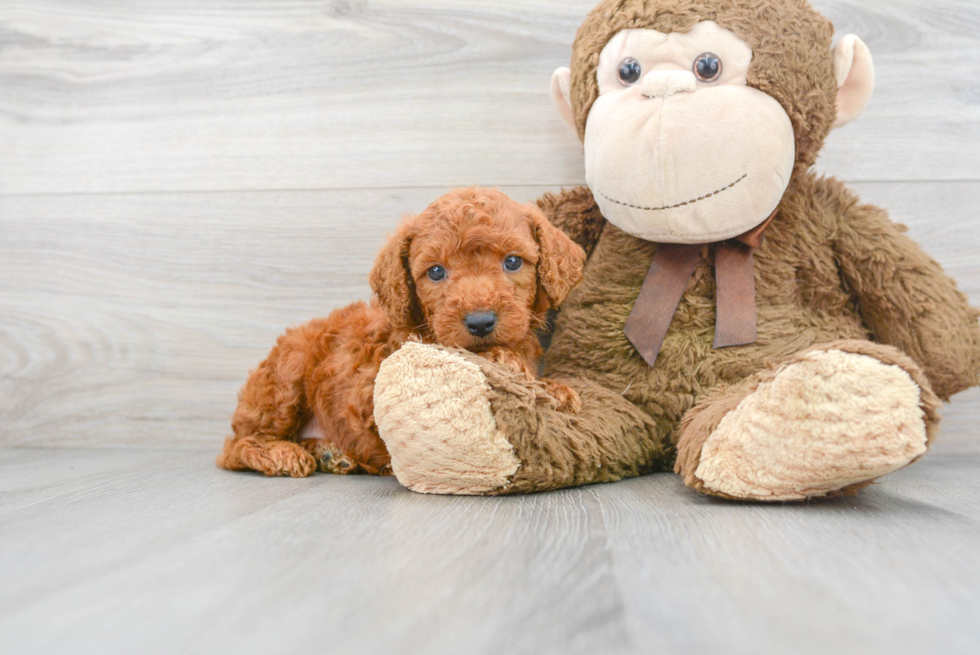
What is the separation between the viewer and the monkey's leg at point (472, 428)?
0.83m

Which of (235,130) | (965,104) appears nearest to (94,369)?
(235,130)

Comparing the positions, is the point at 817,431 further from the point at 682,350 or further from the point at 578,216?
the point at 578,216

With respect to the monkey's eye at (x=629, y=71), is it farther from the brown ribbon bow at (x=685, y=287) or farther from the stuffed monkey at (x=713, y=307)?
the brown ribbon bow at (x=685, y=287)

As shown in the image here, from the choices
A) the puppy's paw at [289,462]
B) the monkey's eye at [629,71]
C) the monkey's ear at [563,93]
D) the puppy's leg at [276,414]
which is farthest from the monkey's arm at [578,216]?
the puppy's paw at [289,462]

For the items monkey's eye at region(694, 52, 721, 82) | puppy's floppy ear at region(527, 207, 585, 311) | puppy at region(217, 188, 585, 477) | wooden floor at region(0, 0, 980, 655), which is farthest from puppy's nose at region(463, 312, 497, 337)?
monkey's eye at region(694, 52, 721, 82)

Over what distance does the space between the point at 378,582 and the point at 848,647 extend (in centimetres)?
34

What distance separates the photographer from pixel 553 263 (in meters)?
0.96

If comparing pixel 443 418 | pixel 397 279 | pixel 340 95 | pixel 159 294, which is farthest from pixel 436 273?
A: pixel 159 294

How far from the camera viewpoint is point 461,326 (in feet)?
2.95

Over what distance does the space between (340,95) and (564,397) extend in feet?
2.71

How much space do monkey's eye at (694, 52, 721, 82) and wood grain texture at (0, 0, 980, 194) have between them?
0.39 meters

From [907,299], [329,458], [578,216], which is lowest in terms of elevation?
[329,458]

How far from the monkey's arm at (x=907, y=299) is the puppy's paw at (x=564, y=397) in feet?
1.66

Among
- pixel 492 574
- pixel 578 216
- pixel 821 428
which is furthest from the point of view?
pixel 578 216
